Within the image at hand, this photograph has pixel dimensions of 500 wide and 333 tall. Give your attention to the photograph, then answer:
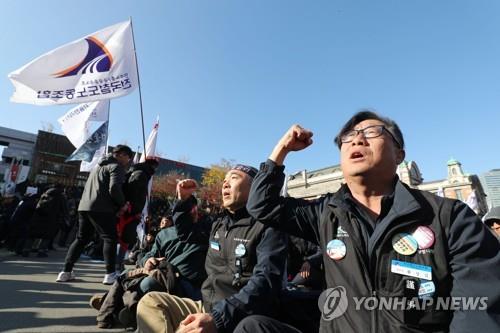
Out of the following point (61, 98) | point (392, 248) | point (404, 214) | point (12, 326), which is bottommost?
point (12, 326)

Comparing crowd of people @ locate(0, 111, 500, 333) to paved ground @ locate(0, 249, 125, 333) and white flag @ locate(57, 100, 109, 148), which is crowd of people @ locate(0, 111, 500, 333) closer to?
paved ground @ locate(0, 249, 125, 333)

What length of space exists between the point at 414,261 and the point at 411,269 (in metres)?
0.03

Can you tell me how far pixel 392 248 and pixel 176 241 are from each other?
7.35 feet

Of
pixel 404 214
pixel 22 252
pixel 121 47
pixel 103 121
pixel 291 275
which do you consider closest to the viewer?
pixel 404 214

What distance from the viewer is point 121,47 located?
5527mm

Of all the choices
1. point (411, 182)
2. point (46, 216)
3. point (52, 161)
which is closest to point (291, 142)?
point (46, 216)

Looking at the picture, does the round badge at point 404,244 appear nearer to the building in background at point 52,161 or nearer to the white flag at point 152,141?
the white flag at point 152,141

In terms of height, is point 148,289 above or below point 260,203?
below

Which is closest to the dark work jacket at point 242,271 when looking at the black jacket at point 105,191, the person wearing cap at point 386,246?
the person wearing cap at point 386,246

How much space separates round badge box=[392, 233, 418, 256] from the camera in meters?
1.07

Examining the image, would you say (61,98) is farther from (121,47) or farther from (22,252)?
(22,252)

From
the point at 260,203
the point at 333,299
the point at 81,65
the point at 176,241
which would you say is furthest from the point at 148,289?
the point at 81,65

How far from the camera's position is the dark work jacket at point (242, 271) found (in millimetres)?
1348

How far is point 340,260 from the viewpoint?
1.23 metres
